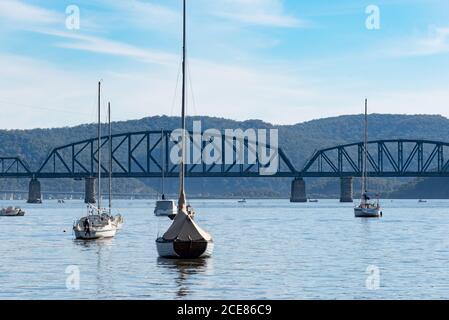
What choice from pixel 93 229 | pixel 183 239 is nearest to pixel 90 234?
pixel 93 229

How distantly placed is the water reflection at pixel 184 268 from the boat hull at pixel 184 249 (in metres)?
0.48

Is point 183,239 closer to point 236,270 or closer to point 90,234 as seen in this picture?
point 236,270

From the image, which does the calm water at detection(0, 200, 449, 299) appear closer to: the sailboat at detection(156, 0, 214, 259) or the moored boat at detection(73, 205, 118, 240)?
the sailboat at detection(156, 0, 214, 259)

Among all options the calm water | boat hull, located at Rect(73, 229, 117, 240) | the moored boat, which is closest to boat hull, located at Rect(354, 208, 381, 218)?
the calm water

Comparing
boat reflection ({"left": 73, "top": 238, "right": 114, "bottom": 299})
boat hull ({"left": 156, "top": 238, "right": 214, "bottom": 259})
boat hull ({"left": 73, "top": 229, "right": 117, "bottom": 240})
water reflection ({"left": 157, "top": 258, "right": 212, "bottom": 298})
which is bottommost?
boat reflection ({"left": 73, "top": 238, "right": 114, "bottom": 299})

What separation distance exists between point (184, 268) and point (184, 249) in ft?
7.51

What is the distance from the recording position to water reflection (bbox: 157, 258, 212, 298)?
5348cm

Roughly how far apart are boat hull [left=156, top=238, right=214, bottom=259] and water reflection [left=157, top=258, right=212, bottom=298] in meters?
0.48

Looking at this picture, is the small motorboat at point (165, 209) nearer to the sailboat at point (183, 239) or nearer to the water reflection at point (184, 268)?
the water reflection at point (184, 268)

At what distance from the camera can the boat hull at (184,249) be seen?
64.2 m

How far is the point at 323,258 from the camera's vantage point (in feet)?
243

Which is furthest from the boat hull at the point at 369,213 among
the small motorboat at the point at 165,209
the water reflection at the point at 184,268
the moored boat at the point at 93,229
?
the water reflection at the point at 184,268

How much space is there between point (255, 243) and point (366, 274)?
1360 inches

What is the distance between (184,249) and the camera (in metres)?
64.3
